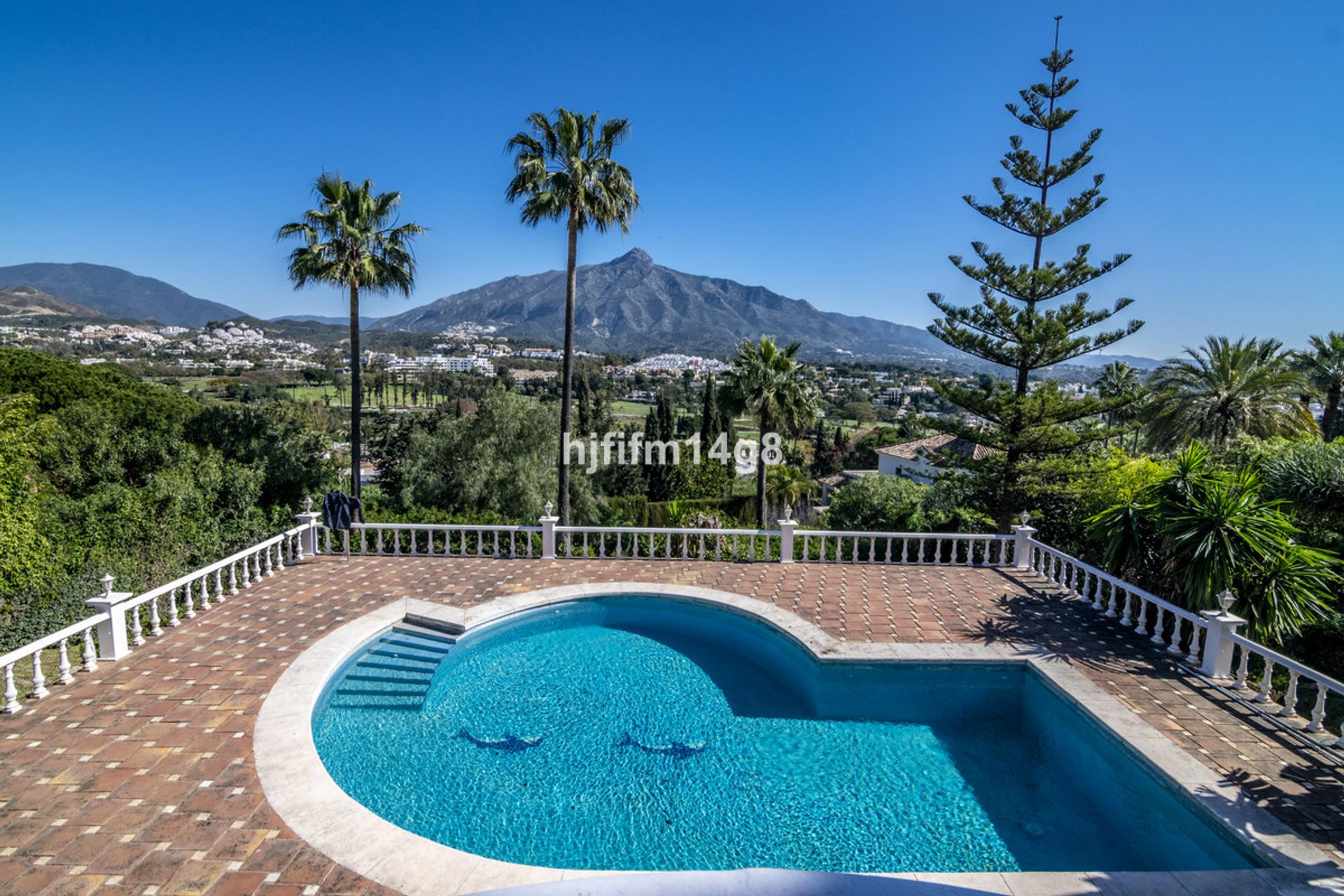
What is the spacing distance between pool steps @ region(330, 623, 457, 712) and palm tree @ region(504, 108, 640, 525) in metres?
5.87

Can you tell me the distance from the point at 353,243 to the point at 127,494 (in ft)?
21.3

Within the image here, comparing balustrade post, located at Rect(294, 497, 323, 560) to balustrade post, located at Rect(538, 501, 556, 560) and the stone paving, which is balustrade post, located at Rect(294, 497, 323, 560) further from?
balustrade post, located at Rect(538, 501, 556, 560)

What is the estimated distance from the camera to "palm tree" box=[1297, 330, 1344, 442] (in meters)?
19.7

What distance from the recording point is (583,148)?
536 inches

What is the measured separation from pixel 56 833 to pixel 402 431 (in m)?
34.0

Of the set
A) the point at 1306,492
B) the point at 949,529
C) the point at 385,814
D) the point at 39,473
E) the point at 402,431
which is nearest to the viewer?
the point at 385,814

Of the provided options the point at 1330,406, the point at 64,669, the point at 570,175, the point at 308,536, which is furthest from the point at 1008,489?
the point at 1330,406

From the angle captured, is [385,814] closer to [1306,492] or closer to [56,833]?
[56,833]

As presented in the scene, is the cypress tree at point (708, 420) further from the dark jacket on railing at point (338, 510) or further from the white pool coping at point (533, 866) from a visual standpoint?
the white pool coping at point (533, 866)

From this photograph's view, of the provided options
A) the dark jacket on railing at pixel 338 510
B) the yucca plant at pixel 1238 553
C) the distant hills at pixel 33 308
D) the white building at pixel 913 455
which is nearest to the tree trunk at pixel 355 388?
the dark jacket on railing at pixel 338 510

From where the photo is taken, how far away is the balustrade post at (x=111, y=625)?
6.88 metres

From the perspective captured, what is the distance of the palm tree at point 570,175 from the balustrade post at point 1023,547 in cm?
865

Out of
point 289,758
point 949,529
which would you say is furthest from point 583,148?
point 949,529

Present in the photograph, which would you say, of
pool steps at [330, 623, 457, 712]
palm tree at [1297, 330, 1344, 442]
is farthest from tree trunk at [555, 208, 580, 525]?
palm tree at [1297, 330, 1344, 442]
